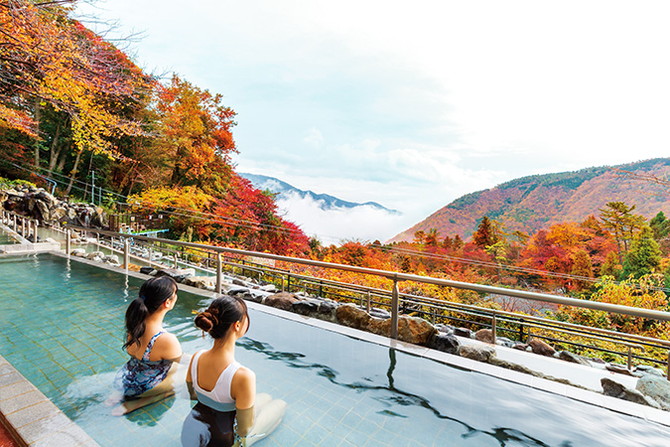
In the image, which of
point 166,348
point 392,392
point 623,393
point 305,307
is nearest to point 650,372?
point 623,393

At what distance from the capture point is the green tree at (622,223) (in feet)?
63.1

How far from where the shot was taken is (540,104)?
2600cm

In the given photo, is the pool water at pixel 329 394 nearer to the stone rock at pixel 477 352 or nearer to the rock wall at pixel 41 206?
the stone rock at pixel 477 352

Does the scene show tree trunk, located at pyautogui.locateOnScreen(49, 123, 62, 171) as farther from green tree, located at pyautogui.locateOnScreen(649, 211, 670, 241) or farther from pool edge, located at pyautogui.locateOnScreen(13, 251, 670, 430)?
green tree, located at pyautogui.locateOnScreen(649, 211, 670, 241)

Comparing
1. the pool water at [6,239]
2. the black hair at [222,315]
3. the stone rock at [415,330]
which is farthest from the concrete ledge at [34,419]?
the pool water at [6,239]

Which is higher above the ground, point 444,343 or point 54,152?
point 54,152

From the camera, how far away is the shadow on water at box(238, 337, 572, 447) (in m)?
2.08

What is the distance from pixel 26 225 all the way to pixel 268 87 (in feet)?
35.1

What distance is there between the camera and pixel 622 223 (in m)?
19.6

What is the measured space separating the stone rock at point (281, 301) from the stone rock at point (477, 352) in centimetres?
211

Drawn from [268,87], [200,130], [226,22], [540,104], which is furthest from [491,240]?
[226,22]

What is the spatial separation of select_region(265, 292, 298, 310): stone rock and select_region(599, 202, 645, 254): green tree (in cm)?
2183

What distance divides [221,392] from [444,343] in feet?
6.91

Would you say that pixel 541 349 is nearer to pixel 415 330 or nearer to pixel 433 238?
pixel 415 330
